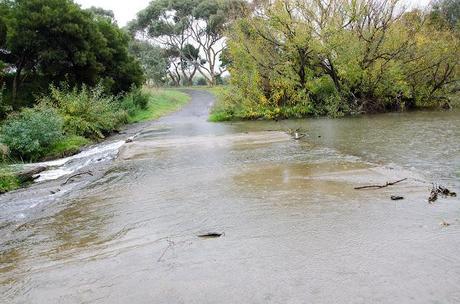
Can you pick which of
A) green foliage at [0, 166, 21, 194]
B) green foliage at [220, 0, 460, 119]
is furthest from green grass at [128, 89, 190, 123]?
green foliage at [0, 166, 21, 194]

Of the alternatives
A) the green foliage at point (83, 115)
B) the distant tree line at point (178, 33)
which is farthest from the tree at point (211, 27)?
the green foliage at point (83, 115)

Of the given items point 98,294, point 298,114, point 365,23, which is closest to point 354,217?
point 98,294

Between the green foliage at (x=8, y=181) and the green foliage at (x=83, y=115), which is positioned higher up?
the green foliage at (x=83, y=115)

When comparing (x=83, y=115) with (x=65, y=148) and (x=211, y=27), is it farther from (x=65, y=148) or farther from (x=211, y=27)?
(x=211, y=27)

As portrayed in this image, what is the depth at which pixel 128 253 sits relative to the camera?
4762mm

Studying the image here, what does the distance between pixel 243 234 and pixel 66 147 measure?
11197mm

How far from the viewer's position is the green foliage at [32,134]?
13.0 m

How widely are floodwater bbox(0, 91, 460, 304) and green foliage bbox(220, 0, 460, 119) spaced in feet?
41.8

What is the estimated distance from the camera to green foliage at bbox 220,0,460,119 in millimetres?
21344

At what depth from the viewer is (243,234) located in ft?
16.6

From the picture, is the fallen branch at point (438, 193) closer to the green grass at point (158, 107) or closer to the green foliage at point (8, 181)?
the green foliage at point (8, 181)

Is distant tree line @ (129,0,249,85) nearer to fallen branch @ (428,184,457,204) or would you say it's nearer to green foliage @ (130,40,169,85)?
green foliage @ (130,40,169,85)

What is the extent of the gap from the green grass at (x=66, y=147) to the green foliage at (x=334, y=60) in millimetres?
9480

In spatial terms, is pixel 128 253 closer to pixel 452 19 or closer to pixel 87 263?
pixel 87 263
